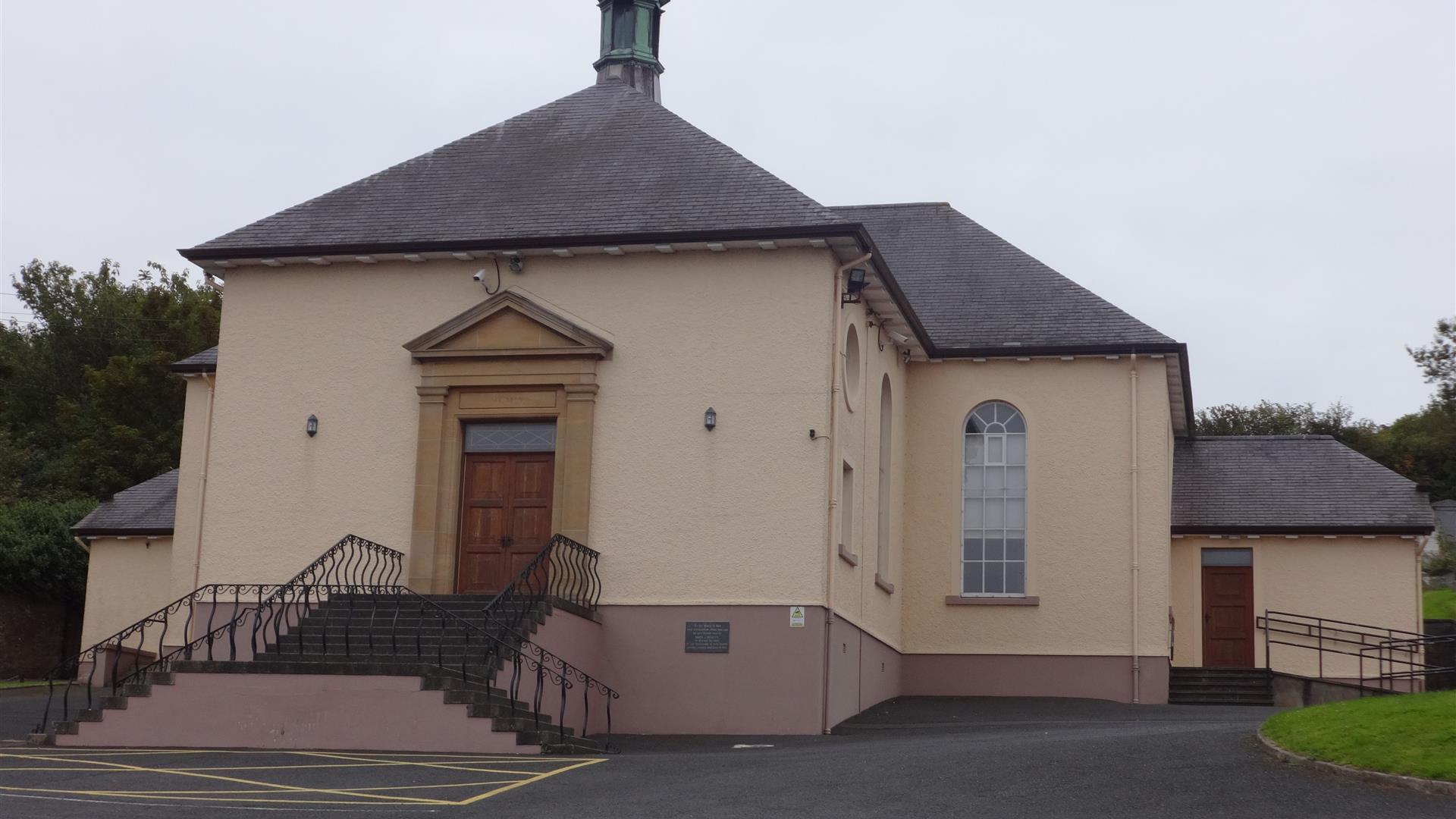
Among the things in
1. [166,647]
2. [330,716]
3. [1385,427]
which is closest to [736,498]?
[330,716]

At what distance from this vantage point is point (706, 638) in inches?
765

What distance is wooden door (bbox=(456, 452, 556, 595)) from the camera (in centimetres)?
2061

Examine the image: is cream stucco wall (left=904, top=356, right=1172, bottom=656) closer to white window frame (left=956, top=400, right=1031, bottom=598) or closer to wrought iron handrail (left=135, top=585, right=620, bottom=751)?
white window frame (left=956, top=400, right=1031, bottom=598)

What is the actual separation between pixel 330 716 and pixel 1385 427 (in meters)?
48.3

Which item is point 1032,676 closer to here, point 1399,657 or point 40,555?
point 1399,657

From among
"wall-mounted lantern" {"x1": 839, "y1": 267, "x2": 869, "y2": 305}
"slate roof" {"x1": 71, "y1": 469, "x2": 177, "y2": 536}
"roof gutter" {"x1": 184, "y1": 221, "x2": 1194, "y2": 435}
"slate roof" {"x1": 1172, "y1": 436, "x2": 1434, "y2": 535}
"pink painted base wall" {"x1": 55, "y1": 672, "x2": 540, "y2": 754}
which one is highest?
"roof gutter" {"x1": 184, "y1": 221, "x2": 1194, "y2": 435}

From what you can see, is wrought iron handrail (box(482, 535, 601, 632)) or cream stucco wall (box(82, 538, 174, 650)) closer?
wrought iron handrail (box(482, 535, 601, 632))

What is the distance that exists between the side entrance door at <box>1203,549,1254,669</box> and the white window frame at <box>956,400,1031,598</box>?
3815 mm

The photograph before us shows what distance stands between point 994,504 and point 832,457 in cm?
629

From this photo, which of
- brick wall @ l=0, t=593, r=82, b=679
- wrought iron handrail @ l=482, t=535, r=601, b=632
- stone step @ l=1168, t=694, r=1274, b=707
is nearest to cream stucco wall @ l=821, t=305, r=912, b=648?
wrought iron handrail @ l=482, t=535, r=601, b=632

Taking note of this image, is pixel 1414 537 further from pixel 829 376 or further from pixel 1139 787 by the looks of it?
pixel 1139 787

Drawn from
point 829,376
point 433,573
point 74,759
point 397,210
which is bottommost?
point 74,759

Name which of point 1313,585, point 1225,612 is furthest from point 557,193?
point 1313,585

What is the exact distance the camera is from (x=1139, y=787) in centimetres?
1260
